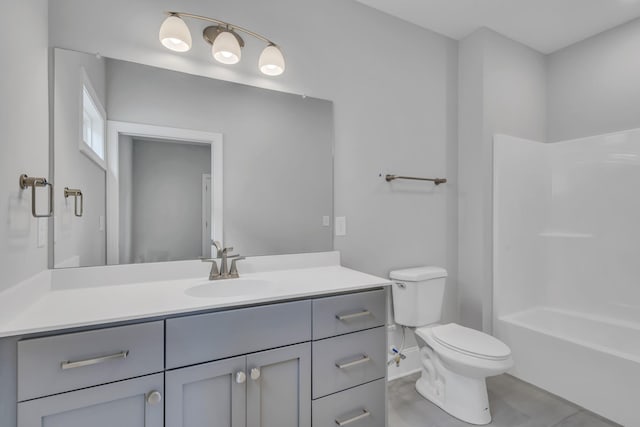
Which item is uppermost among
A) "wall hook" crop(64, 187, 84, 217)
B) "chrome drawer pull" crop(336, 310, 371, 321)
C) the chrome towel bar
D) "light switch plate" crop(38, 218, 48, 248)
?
the chrome towel bar

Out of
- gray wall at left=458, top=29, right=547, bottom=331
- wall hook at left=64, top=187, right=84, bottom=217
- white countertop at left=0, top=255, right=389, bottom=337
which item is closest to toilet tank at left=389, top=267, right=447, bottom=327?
gray wall at left=458, top=29, right=547, bottom=331

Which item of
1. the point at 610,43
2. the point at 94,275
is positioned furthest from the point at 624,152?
the point at 94,275

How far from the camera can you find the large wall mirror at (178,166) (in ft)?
4.37

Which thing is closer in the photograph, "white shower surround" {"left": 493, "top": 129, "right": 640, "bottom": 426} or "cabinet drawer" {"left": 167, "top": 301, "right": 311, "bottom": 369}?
"cabinet drawer" {"left": 167, "top": 301, "right": 311, "bottom": 369}

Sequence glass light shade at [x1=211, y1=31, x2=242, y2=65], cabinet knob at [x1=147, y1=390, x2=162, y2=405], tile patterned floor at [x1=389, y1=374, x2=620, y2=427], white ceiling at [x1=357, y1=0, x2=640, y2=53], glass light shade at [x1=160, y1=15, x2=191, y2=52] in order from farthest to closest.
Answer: white ceiling at [x1=357, y1=0, x2=640, y2=53]
tile patterned floor at [x1=389, y1=374, x2=620, y2=427]
glass light shade at [x1=211, y1=31, x2=242, y2=65]
glass light shade at [x1=160, y1=15, x2=191, y2=52]
cabinet knob at [x1=147, y1=390, x2=162, y2=405]

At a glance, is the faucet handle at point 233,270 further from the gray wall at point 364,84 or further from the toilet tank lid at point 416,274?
the toilet tank lid at point 416,274

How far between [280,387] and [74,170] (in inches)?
49.7

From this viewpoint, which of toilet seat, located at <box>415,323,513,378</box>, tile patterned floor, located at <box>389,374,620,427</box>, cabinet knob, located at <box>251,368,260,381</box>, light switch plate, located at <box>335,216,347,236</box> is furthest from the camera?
light switch plate, located at <box>335,216,347,236</box>

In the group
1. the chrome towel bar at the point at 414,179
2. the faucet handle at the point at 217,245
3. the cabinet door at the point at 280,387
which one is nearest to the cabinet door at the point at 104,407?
the cabinet door at the point at 280,387

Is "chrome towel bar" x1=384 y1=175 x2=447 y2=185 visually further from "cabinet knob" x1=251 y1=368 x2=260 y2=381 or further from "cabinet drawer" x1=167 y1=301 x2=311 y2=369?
"cabinet knob" x1=251 y1=368 x2=260 y2=381

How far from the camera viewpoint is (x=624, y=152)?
2227mm

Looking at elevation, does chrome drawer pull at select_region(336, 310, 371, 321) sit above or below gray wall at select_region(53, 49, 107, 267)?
below

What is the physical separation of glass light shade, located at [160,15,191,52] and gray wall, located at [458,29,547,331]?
2048 mm

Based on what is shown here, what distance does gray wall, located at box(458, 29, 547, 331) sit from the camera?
2326mm
